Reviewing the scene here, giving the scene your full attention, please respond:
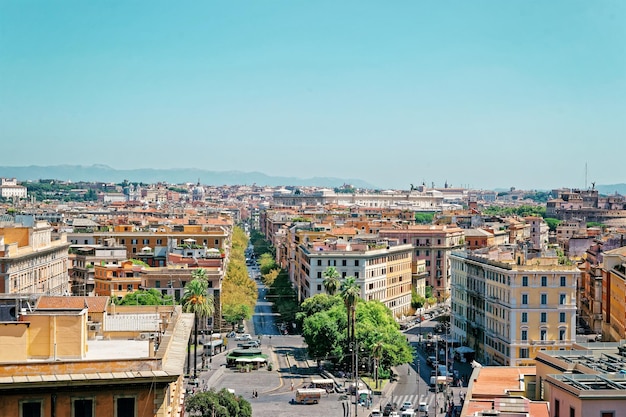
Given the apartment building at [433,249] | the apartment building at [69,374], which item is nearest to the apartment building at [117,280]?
the apartment building at [433,249]

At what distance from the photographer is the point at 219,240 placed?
131375 mm

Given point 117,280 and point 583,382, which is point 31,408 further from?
point 117,280

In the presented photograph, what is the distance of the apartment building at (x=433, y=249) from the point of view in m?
130

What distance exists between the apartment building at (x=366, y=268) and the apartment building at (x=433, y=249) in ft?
23.7

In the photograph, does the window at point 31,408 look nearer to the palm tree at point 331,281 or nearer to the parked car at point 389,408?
the parked car at point 389,408

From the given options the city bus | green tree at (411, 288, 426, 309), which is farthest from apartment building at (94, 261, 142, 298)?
green tree at (411, 288, 426, 309)

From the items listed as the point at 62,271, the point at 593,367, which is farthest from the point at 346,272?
the point at 593,367

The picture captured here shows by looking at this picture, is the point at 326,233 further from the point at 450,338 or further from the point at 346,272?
the point at 450,338

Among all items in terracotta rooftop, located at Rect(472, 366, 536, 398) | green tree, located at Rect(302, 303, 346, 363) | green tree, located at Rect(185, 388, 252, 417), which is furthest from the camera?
green tree, located at Rect(302, 303, 346, 363)

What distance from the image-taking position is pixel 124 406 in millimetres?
21547

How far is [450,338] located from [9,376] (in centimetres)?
8000

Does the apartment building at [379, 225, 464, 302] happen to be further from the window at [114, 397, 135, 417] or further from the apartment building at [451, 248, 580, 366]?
the window at [114, 397, 135, 417]

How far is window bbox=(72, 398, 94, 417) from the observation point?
69.9 ft

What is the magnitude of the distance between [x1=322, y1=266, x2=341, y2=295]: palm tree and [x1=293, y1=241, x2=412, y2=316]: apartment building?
19.9 feet
